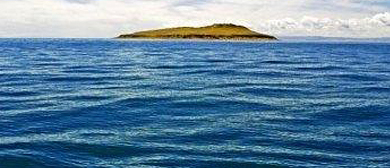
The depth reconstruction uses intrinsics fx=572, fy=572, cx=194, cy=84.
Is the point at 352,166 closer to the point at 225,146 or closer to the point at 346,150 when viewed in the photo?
the point at 346,150

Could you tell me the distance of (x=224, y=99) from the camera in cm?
3312

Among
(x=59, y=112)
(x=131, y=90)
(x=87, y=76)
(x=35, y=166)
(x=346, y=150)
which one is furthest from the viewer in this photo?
(x=87, y=76)

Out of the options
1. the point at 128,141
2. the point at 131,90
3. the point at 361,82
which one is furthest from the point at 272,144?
the point at 361,82

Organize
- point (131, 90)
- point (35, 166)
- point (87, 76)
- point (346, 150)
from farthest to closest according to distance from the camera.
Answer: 1. point (87, 76)
2. point (131, 90)
3. point (346, 150)
4. point (35, 166)

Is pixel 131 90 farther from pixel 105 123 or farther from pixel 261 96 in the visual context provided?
pixel 105 123

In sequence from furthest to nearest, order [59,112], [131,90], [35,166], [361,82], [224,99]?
[361,82]
[131,90]
[224,99]
[59,112]
[35,166]

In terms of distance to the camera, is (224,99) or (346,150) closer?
(346,150)

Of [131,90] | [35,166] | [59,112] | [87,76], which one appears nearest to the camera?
[35,166]

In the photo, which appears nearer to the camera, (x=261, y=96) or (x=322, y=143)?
(x=322, y=143)

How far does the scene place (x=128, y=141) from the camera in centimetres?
2091

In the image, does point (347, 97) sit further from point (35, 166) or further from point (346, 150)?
point (35, 166)

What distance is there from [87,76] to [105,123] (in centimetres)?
2469

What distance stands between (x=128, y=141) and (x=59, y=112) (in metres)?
7.91

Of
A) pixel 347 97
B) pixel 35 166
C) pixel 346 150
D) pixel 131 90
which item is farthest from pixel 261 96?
pixel 35 166
